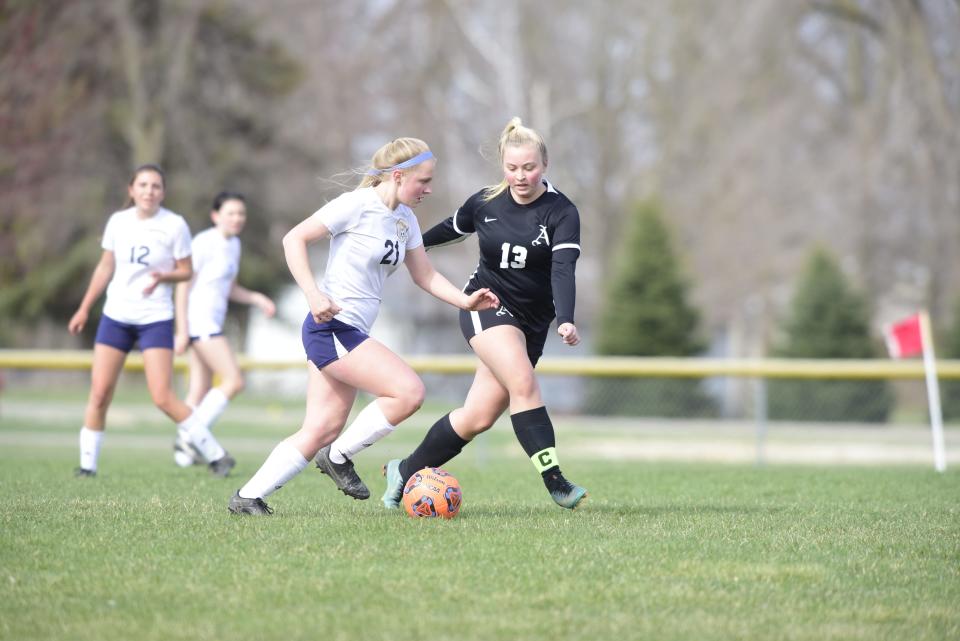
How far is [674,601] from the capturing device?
471 centimetres

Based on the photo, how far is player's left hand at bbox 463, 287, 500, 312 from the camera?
6.62 meters

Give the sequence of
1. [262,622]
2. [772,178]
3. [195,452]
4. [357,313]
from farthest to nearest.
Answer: [772,178], [195,452], [357,313], [262,622]

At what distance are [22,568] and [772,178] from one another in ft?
104

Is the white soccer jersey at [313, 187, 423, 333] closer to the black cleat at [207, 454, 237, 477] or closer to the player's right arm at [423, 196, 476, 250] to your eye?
the player's right arm at [423, 196, 476, 250]

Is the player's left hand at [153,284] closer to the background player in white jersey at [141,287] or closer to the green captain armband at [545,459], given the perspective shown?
the background player in white jersey at [141,287]

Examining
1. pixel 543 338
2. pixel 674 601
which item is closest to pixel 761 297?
pixel 543 338

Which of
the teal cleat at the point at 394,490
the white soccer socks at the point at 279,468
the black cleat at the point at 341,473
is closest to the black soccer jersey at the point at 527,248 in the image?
the teal cleat at the point at 394,490

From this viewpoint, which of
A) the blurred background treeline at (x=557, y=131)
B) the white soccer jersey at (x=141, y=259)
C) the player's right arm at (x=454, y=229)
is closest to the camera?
the player's right arm at (x=454, y=229)

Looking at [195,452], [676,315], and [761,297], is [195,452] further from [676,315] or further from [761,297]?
[761,297]

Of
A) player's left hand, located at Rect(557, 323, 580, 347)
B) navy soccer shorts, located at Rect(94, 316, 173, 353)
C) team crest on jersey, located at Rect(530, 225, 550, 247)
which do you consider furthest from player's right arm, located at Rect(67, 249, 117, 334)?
player's left hand, located at Rect(557, 323, 580, 347)

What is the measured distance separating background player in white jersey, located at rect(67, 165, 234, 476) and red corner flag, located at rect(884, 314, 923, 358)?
755 cm

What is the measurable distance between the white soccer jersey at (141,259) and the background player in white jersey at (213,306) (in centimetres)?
118

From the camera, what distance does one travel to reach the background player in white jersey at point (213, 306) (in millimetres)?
10805

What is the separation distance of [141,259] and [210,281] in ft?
5.37
